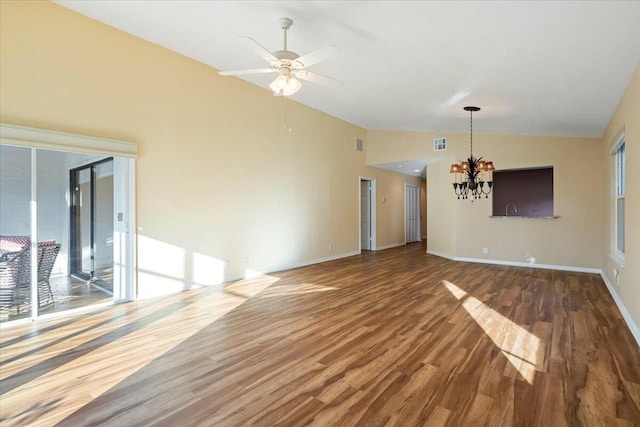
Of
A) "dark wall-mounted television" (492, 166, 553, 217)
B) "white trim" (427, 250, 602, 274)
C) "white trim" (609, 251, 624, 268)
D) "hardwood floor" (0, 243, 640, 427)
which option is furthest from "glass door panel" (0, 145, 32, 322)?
"dark wall-mounted television" (492, 166, 553, 217)

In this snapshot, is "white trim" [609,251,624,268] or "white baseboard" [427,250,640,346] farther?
"white trim" [609,251,624,268]

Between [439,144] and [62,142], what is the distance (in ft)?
23.4

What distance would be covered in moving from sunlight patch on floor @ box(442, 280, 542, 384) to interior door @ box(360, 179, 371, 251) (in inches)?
210

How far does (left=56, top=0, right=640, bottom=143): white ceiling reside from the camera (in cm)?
282

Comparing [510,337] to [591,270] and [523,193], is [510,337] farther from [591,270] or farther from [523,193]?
[523,193]

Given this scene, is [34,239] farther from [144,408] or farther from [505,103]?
[505,103]

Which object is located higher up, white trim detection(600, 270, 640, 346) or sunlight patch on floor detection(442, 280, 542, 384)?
white trim detection(600, 270, 640, 346)

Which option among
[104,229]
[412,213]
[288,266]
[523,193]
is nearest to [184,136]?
[104,229]

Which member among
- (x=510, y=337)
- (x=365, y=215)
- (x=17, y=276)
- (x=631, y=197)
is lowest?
(x=510, y=337)

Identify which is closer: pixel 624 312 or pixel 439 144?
pixel 624 312

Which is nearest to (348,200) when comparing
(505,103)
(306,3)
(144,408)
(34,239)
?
(505,103)

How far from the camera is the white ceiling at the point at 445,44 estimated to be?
2.82 metres

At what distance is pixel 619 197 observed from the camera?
471 cm

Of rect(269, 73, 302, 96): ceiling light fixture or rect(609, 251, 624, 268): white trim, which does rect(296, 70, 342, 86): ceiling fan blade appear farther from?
rect(609, 251, 624, 268): white trim
